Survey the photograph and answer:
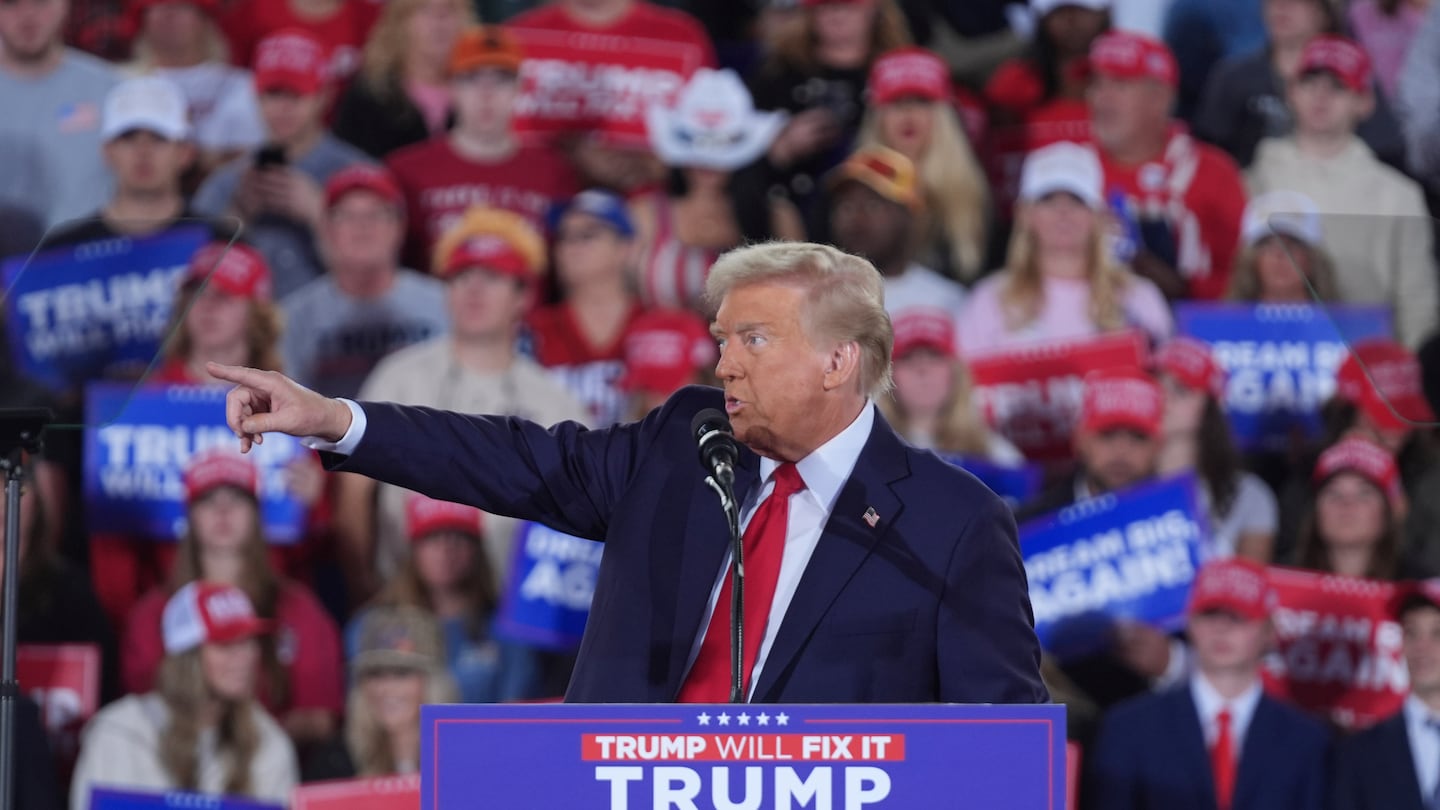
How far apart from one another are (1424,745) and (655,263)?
2.59 meters

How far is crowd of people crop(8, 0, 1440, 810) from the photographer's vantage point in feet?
18.0

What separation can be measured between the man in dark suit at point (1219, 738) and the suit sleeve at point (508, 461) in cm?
276

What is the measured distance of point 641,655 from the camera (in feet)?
8.89

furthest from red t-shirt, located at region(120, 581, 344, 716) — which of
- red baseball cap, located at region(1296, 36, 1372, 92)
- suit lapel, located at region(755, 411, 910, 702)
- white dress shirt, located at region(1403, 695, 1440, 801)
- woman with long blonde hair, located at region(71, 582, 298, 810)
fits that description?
red baseball cap, located at region(1296, 36, 1372, 92)

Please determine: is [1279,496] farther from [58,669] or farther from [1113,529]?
[58,669]

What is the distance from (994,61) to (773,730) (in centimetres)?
490

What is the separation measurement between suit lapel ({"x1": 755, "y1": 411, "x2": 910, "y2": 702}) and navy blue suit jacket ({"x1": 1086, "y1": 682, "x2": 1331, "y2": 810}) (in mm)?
2750

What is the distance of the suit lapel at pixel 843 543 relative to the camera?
2.64 m

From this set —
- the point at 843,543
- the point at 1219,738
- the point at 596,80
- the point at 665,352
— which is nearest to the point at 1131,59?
the point at 596,80

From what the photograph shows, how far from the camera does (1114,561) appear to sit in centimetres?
562

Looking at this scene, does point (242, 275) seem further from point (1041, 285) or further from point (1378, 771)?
point (1378, 771)

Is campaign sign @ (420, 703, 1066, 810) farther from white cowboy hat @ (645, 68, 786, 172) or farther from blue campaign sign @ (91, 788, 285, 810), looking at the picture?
white cowboy hat @ (645, 68, 786, 172)

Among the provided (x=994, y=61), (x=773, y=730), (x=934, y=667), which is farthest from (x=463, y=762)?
(x=994, y=61)

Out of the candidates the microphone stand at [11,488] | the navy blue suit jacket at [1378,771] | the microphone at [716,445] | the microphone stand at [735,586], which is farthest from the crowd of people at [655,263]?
the microphone stand at [735,586]
